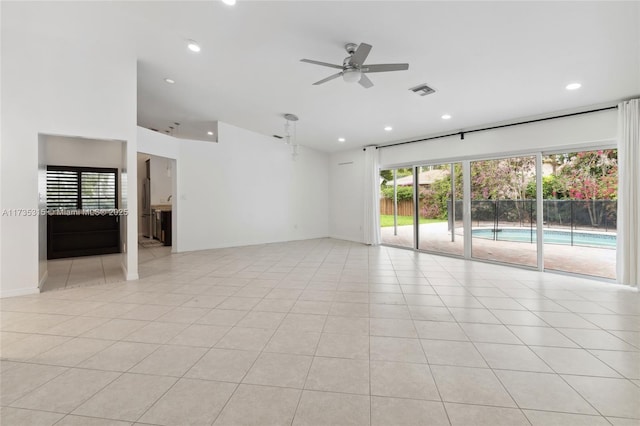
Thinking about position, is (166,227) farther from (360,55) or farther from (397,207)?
(360,55)

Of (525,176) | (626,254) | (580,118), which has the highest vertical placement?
(580,118)

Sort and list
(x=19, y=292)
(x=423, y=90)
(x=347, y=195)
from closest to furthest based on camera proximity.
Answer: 1. (x=19, y=292)
2. (x=423, y=90)
3. (x=347, y=195)

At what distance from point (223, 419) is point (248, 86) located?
4.68 meters

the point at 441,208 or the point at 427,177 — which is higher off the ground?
the point at 427,177

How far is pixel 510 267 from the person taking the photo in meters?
5.24

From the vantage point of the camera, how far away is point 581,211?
4605 millimetres

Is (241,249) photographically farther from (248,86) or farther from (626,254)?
(626,254)

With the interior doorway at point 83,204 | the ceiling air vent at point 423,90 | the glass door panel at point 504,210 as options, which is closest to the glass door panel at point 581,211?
the glass door panel at point 504,210

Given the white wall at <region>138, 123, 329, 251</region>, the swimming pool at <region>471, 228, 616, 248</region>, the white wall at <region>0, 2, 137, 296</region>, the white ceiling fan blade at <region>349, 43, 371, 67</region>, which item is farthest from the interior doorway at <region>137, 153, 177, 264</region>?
the swimming pool at <region>471, 228, 616, 248</region>

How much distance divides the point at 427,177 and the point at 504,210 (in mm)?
1883

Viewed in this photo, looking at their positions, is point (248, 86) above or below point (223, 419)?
above

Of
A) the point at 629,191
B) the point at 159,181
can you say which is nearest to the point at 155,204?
the point at 159,181

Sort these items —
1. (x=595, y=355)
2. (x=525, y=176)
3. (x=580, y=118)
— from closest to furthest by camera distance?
(x=595, y=355)
(x=580, y=118)
(x=525, y=176)

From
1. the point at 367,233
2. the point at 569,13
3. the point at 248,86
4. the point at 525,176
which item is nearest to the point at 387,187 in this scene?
the point at 367,233
